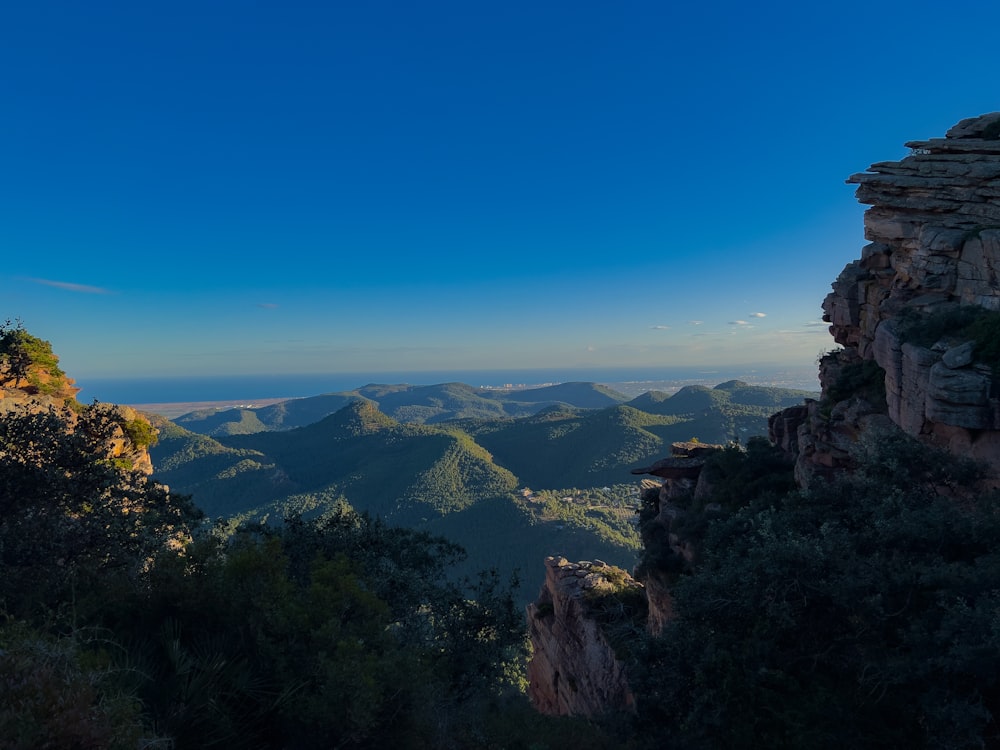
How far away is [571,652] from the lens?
70.5 ft

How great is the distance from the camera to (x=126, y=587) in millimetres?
9125

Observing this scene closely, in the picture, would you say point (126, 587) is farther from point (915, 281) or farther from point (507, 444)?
point (507, 444)

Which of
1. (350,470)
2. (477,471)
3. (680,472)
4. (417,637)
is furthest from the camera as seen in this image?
(350,470)

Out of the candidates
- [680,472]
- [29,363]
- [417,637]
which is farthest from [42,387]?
[680,472]

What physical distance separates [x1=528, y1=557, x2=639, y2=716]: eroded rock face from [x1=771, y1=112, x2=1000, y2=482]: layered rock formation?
34.7ft

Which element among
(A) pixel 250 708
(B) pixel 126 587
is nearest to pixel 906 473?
(A) pixel 250 708

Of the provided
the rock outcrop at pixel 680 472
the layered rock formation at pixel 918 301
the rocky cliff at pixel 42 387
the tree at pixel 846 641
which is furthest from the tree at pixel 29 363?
the layered rock formation at pixel 918 301

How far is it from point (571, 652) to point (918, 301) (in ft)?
67.1

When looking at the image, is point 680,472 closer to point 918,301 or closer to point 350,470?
point 918,301

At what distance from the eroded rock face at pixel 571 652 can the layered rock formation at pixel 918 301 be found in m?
10.6

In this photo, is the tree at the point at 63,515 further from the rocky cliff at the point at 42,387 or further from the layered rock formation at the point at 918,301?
the layered rock formation at the point at 918,301

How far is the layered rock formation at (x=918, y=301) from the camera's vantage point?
14367 mm

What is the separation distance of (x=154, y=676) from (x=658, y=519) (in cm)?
2203

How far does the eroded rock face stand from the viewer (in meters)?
18.2
